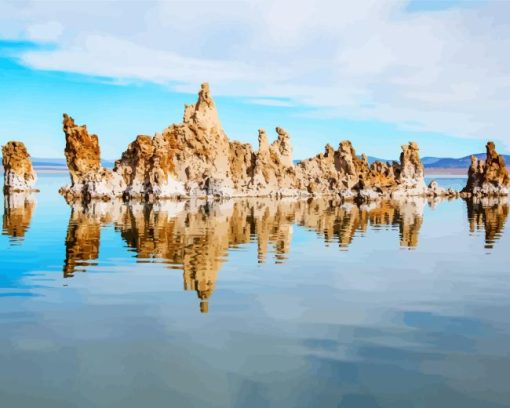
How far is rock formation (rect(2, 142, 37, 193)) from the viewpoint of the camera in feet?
423

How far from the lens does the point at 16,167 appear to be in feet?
427

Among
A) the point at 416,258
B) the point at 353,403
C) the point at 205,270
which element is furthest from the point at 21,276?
the point at 416,258

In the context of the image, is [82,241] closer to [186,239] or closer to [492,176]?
[186,239]

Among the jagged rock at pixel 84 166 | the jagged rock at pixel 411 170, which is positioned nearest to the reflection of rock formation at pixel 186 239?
the jagged rock at pixel 84 166

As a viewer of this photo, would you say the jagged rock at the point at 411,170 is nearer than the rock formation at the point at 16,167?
No

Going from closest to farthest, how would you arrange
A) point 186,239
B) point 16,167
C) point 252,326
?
point 252,326, point 186,239, point 16,167

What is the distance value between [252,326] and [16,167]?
125 meters

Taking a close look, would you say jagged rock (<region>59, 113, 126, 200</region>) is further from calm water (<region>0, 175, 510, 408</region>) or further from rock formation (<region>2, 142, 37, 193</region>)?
calm water (<region>0, 175, 510, 408</region>)

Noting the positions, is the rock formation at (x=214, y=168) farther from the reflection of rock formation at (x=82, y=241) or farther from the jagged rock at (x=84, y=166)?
the reflection of rock formation at (x=82, y=241)

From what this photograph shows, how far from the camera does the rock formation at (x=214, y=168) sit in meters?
109

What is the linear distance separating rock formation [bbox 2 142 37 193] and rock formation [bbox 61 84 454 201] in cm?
1644

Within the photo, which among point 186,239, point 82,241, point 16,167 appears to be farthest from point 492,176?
point 82,241

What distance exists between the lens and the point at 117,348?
14914mm

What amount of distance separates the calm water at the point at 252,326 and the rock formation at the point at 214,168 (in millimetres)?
74720
